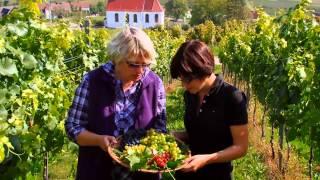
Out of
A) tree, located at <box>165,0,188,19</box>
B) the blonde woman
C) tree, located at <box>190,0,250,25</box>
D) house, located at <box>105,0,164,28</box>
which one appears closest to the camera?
the blonde woman

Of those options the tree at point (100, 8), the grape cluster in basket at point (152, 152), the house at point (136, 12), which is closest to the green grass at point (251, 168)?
the grape cluster in basket at point (152, 152)

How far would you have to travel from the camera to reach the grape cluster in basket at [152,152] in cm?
261

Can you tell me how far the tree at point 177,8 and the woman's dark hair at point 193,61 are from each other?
77.1 meters

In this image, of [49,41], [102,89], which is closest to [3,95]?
[102,89]

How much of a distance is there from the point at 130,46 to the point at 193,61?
0.38 metres

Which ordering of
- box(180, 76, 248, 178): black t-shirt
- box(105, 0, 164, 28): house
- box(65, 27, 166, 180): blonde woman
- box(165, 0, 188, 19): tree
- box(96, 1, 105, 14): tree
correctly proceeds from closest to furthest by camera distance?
box(180, 76, 248, 178): black t-shirt < box(65, 27, 166, 180): blonde woman < box(105, 0, 164, 28): house < box(165, 0, 188, 19): tree < box(96, 1, 105, 14): tree

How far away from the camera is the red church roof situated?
6738cm

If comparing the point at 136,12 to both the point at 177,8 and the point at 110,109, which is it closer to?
the point at 177,8

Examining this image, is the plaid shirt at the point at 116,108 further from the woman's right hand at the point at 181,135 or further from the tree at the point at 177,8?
the tree at the point at 177,8

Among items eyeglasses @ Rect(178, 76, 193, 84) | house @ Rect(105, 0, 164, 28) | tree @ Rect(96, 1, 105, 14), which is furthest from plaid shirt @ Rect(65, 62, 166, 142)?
tree @ Rect(96, 1, 105, 14)

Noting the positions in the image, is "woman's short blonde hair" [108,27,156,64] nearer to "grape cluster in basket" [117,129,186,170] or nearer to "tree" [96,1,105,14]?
"grape cluster in basket" [117,129,186,170]

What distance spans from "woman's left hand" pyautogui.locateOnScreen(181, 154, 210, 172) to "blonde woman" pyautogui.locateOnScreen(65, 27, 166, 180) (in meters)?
0.41

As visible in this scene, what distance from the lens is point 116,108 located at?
289 centimetres

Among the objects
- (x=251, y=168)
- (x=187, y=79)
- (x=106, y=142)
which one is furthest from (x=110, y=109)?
(x=251, y=168)
